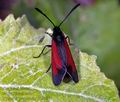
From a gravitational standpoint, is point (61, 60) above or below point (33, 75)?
above

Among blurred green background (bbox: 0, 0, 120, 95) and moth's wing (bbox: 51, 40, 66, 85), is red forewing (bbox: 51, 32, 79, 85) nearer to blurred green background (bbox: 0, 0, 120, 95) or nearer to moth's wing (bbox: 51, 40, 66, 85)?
moth's wing (bbox: 51, 40, 66, 85)

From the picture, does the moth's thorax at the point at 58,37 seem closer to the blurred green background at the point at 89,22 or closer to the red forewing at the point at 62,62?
the red forewing at the point at 62,62

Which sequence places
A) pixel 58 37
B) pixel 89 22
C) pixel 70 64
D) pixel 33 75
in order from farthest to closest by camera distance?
pixel 89 22, pixel 58 37, pixel 70 64, pixel 33 75

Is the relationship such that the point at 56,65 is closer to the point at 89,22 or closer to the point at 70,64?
the point at 70,64

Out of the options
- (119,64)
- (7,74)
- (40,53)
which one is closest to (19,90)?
(7,74)

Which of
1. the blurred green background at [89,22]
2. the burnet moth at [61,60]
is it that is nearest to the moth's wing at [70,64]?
the burnet moth at [61,60]

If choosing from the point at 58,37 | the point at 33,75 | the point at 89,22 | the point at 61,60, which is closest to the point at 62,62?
the point at 61,60

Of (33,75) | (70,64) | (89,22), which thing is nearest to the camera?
(33,75)
